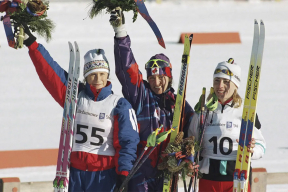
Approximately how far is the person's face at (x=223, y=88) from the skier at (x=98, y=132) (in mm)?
683

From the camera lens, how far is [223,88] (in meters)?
4.41

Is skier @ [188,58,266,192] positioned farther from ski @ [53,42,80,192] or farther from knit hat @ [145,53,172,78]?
ski @ [53,42,80,192]

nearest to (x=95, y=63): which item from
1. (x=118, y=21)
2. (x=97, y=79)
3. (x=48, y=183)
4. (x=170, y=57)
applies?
(x=97, y=79)

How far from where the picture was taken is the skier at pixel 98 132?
4.20 metres

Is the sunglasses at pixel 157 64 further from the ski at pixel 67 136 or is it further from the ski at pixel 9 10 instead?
the ski at pixel 9 10

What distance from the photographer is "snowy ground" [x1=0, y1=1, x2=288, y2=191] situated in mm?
8234

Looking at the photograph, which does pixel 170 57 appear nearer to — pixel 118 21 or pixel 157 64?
pixel 157 64

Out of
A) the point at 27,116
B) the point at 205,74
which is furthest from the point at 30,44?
the point at 205,74

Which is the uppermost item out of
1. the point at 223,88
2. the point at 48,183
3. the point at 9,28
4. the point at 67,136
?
the point at 9,28

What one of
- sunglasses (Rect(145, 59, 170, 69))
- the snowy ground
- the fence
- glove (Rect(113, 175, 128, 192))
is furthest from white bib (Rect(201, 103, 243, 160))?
the snowy ground

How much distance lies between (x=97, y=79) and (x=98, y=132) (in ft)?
1.29

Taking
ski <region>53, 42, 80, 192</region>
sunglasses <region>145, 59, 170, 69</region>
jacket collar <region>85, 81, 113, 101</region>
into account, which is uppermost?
sunglasses <region>145, 59, 170, 69</region>

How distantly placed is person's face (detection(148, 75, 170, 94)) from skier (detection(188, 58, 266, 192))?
1.12ft

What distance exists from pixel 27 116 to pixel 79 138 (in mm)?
5153
